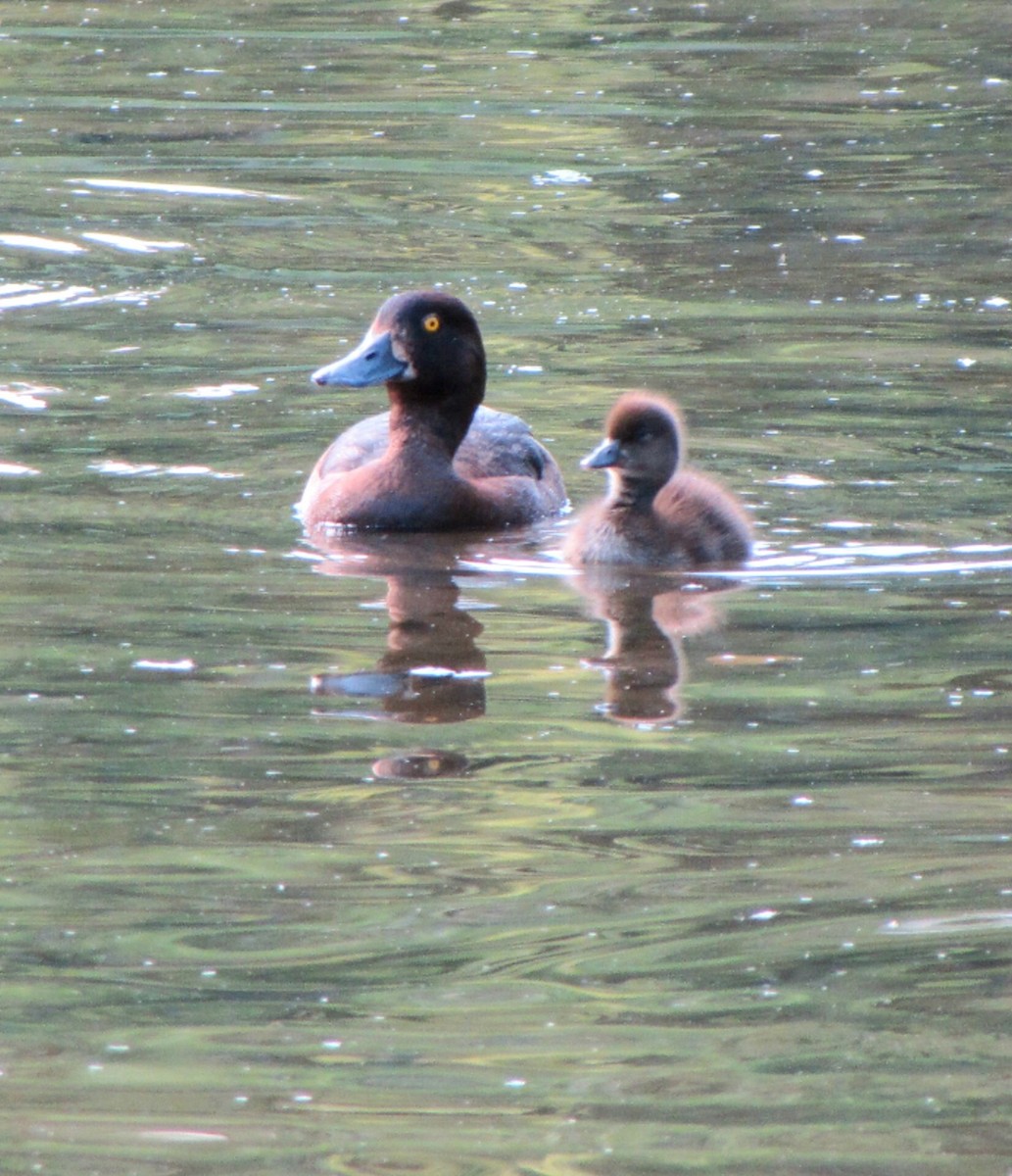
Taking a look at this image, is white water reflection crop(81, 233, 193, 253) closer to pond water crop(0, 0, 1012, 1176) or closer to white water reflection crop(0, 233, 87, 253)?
pond water crop(0, 0, 1012, 1176)

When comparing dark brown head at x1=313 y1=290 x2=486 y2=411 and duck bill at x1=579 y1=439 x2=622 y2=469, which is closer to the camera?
duck bill at x1=579 y1=439 x2=622 y2=469

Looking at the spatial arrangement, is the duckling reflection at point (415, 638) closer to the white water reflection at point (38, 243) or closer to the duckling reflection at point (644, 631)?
the duckling reflection at point (644, 631)

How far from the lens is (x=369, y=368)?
9.12 meters

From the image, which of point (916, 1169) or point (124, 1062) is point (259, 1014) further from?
point (916, 1169)

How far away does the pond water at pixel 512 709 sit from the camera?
4383 mm

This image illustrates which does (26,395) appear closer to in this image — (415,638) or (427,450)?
(427,450)

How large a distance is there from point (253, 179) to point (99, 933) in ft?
35.4

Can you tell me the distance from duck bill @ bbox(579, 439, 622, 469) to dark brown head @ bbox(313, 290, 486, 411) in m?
0.95

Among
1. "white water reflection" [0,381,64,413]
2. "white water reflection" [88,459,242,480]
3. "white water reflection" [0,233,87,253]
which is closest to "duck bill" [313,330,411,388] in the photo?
"white water reflection" [88,459,242,480]

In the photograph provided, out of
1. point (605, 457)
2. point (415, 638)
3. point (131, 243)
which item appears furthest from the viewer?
point (131, 243)

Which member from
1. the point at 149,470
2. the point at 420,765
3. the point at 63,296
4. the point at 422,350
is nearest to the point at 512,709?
the point at 420,765

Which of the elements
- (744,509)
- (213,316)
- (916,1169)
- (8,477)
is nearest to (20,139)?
(213,316)

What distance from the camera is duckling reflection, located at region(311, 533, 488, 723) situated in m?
6.60

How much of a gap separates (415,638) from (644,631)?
68 centimetres
